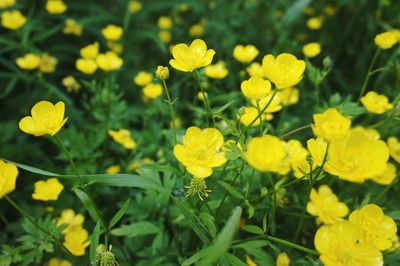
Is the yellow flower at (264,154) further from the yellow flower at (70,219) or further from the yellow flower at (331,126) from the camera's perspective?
the yellow flower at (70,219)

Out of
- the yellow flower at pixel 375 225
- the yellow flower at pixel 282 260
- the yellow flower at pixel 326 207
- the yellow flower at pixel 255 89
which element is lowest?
the yellow flower at pixel 326 207

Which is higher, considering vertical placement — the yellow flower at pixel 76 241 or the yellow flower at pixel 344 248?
the yellow flower at pixel 344 248

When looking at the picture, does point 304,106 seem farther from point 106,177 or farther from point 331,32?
point 106,177

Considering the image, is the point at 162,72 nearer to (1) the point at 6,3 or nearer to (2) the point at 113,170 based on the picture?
(2) the point at 113,170

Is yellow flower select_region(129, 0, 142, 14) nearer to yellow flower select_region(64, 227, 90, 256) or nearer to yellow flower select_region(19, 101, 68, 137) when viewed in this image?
yellow flower select_region(19, 101, 68, 137)

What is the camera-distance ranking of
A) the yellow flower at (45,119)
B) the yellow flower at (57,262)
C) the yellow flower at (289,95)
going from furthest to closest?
the yellow flower at (289,95), the yellow flower at (57,262), the yellow flower at (45,119)

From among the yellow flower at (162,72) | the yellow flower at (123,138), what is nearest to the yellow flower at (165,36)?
the yellow flower at (123,138)

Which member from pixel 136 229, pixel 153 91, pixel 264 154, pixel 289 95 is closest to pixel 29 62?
pixel 153 91

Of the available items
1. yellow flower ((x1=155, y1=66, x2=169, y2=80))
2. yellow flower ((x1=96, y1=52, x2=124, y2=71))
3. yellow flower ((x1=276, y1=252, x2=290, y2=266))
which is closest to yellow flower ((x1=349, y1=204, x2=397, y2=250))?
yellow flower ((x1=276, y1=252, x2=290, y2=266))
